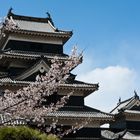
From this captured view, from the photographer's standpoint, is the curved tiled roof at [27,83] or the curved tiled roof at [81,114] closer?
the curved tiled roof at [27,83]

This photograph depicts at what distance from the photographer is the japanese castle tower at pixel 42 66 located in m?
27.2

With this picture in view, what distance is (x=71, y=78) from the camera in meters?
29.1

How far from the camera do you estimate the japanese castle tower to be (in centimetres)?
2719

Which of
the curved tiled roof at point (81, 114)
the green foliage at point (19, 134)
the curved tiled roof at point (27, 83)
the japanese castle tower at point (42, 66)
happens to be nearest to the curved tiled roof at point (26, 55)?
the japanese castle tower at point (42, 66)

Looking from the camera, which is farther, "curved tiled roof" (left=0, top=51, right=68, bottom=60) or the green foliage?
"curved tiled roof" (left=0, top=51, right=68, bottom=60)

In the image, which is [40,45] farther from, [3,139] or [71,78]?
[3,139]

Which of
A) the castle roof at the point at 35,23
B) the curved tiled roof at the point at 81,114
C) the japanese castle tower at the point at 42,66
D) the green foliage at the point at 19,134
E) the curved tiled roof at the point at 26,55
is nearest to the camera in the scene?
the green foliage at the point at 19,134

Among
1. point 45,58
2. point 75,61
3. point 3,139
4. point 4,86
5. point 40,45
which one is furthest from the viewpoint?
point 40,45

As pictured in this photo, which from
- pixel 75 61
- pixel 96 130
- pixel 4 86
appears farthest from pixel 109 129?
pixel 75 61

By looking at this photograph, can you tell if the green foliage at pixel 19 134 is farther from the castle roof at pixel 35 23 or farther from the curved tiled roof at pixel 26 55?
the castle roof at pixel 35 23

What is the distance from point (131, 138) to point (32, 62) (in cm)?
970

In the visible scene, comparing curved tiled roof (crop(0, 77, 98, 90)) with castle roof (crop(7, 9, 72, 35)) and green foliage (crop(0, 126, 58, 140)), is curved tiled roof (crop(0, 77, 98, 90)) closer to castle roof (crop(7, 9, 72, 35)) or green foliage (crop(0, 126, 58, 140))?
castle roof (crop(7, 9, 72, 35))

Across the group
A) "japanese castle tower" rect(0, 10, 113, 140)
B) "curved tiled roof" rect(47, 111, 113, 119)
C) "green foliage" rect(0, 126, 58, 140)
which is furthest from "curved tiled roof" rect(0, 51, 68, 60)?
"green foliage" rect(0, 126, 58, 140)

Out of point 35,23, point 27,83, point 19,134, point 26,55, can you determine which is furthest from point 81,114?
point 19,134
